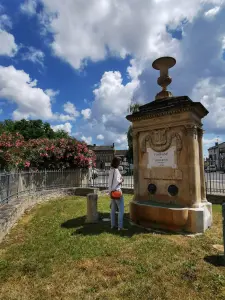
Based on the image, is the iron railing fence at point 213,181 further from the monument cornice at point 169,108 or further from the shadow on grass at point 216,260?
the shadow on grass at point 216,260

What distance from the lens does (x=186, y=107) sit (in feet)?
18.6

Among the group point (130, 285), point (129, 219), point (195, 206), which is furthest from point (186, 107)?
point (130, 285)

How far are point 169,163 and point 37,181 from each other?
25.9ft

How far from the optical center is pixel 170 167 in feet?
19.8

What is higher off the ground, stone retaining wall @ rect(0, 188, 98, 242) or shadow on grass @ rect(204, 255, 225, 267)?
stone retaining wall @ rect(0, 188, 98, 242)

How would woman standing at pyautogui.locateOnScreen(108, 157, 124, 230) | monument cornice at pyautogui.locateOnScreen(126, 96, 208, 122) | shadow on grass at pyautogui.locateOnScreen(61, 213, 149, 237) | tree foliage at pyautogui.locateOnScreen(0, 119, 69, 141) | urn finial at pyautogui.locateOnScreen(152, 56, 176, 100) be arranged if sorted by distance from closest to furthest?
shadow on grass at pyautogui.locateOnScreen(61, 213, 149, 237) → woman standing at pyautogui.locateOnScreen(108, 157, 124, 230) → monument cornice at pyautogui.locateOnScreen(126, 96, 208, 122) → urn finial at pyautogui.locateOnScreen(152, 56, 176, 100) → tree foliage at pyautogui.locateOnScreen(0, 119, 69, 141)

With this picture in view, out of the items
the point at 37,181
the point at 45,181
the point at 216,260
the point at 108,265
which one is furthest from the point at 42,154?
the point at 216,260

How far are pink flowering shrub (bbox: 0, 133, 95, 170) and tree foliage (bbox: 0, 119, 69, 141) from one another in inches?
965

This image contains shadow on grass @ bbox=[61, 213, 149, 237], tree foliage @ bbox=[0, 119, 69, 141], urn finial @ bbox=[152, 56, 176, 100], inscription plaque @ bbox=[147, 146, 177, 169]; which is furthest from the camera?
tree foliage @ bbox=[0, 119, 69, 141]

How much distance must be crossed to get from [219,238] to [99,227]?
2942 mm

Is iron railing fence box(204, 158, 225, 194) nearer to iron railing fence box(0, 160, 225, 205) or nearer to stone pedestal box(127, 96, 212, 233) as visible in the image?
iron railing fence box(0, 160, 225, 205)

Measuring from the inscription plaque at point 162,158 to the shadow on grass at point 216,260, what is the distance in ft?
8.41

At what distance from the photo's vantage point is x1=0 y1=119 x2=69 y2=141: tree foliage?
127 feet

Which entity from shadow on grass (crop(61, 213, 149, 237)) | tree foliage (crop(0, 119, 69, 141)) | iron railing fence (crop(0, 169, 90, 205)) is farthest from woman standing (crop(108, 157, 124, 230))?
tree foliage (crop(0, 119, 69, 141))
